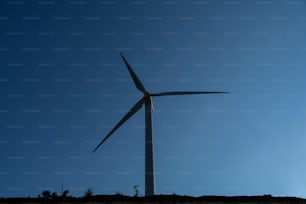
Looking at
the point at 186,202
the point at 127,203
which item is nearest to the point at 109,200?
the point at 127,203

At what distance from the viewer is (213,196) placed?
32.2 m

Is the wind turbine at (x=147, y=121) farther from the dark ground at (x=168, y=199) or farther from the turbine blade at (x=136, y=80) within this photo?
the dark ground at (x=168, y=199)

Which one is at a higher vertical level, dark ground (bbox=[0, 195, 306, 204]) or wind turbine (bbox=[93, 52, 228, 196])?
wind turbine (bbox=[93, 52, 228, 196])

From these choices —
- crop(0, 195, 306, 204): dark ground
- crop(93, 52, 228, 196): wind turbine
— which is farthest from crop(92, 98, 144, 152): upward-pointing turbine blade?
crop(0, 195, 306, 204): dark ground

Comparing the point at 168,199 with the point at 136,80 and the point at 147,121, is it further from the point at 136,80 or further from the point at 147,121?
the point at 136,80

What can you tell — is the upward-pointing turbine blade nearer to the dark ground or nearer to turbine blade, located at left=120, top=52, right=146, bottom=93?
turbine blade, located at left=120, top=52, right=146, bottom=93

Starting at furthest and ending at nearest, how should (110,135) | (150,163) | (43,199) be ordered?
(110,135) < (150,163) < (43,199)

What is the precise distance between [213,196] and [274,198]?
16.1 ft

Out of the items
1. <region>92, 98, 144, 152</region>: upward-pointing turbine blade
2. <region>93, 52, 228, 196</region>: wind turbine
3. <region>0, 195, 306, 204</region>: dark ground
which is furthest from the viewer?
<region>92, 98, 144, 152</region>: upward-pointing turbine blade

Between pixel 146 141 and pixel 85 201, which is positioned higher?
pixel 146 141

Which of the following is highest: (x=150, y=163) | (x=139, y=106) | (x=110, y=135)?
(x=139, y=106)

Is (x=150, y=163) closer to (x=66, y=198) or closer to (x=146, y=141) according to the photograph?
A: (x=146, y=141)

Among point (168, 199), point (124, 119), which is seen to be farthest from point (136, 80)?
point (168, 199)

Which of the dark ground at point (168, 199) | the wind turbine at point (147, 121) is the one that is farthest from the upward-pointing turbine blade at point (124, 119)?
the dark ground at point (168, 199)
